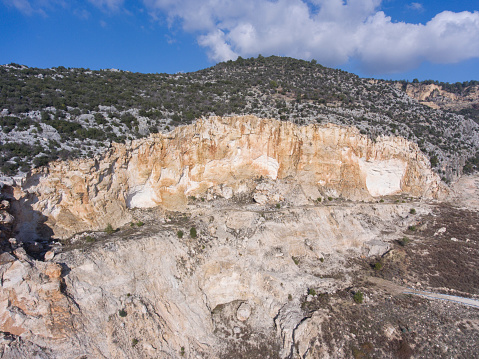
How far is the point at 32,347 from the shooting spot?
46.3 ft

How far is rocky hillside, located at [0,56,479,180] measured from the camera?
22.6 meters

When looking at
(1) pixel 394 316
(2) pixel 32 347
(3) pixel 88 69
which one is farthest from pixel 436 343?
(3) pixel 88 69

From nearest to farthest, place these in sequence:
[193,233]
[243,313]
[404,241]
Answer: [243,313] → [193,233] → [404,241]

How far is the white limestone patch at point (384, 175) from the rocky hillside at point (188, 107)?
3.66 metres

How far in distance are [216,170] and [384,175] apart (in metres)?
21.1

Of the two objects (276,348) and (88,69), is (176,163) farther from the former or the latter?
(88,69)

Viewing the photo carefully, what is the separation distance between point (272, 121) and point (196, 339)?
21661mm

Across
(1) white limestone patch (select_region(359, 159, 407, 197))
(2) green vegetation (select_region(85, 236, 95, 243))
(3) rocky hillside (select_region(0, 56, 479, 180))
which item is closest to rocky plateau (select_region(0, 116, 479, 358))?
(2) green vegetation (select_region(85, 236, 95, 243))

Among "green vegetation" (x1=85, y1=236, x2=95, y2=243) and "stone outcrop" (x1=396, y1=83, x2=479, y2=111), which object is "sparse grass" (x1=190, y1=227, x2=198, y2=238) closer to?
"green vegetation" (x1=85, y1=236, x2=95, y2=243)

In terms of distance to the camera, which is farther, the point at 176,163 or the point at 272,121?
the point at 272,121

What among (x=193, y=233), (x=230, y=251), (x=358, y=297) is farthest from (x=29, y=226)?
(x=358, y=297)

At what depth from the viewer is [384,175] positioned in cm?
3341

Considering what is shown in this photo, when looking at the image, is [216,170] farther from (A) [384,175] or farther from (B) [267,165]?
(A) [384,175]

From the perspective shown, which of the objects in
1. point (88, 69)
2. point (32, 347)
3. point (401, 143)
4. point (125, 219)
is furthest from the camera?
point (88, 69)
